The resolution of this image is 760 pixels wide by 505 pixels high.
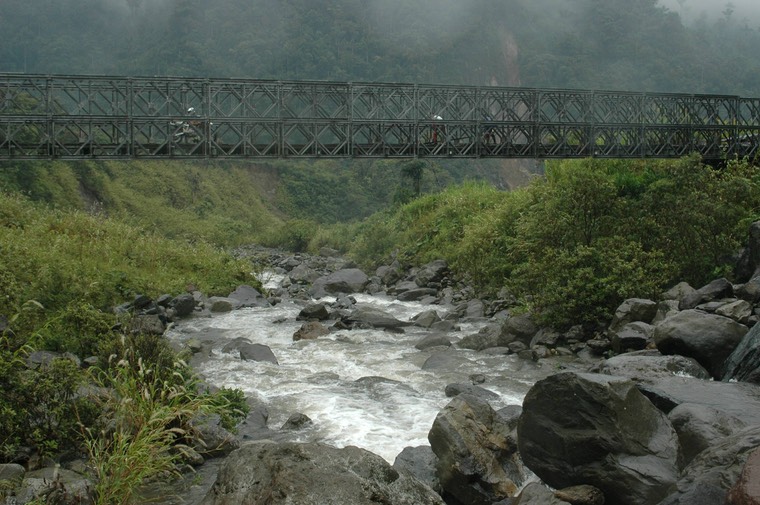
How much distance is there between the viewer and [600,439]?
25.3 feet

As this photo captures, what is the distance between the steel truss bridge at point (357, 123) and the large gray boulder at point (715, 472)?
19.7m

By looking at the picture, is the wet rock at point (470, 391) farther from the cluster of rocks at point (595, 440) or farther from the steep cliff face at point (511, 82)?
the steep cliff face at point (511, 82)

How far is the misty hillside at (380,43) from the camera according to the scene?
91312 mm

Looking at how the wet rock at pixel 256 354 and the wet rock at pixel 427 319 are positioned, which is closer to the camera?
the wet rock at pixel 256 354

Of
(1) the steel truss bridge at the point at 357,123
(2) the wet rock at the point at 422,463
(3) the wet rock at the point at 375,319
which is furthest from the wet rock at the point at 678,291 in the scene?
(1) the steel truss bridge at the point at 357,123

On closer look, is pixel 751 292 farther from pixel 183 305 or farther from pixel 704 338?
pixel 183 305

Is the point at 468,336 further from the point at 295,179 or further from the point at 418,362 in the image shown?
the point at 295,179

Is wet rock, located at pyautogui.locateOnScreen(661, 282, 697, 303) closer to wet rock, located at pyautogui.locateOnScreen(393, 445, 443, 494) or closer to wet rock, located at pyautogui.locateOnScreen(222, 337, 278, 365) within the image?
wet rock, located at pyautogui.locateOnScreen(222, 337, 278, 365)

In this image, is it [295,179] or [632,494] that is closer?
[632,494]

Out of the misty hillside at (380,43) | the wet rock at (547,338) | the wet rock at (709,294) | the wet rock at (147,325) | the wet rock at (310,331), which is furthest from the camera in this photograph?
the misty hillside at (380,43)

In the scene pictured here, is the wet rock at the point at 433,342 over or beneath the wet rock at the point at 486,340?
beneath

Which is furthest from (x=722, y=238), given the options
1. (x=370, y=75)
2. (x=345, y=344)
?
(x=370, y=75)

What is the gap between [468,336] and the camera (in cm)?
1733

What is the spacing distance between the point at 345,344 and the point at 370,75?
78009 mm
